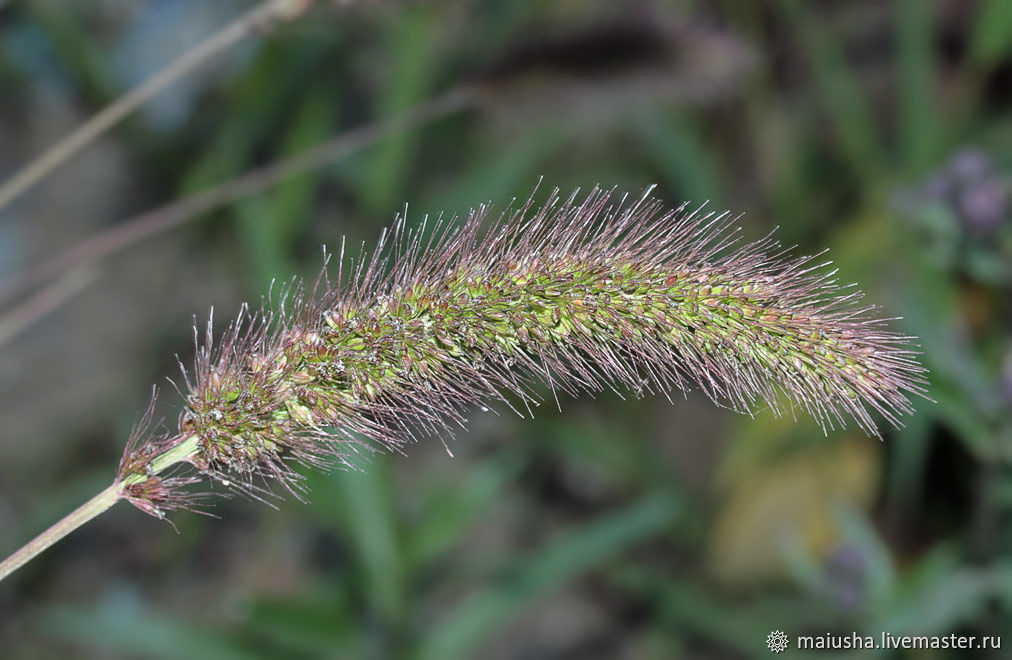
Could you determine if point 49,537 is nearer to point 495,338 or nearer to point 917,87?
point 495,338

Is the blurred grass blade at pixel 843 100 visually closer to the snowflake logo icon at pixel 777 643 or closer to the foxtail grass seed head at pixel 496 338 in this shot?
the snowflake logo icon at pixel 777 643

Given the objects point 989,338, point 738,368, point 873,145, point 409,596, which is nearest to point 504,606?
point 409,596

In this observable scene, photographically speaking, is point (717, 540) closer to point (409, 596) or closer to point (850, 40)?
point (409, 596)

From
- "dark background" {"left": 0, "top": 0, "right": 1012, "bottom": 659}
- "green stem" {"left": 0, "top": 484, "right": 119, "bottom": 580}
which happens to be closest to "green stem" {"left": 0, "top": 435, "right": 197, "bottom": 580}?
"green stem" {"left": 0, "top": 484, "right": 119, "bottom": 580}

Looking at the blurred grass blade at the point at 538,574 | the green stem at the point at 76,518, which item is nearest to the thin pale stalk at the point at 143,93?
the green stem at the point at 76,518

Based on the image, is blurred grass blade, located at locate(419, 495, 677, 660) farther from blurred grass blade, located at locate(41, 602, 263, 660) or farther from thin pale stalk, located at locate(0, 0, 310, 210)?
thin pale stalk, located at locate(0, 0, 310, 210)

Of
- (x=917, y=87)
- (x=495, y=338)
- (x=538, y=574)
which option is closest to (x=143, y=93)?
(x=495, y=338)
